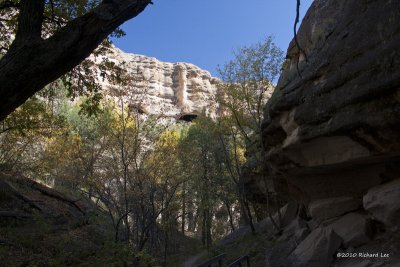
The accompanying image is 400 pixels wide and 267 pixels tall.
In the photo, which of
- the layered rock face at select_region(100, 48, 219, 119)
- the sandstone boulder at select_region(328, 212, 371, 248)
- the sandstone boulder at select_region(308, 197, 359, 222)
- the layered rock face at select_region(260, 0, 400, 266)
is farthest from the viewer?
the layered rock face at select_region(100, 48, 219, 119)

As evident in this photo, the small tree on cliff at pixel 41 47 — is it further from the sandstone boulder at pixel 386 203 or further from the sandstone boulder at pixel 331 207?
the sandstone boulder at pixel 331 207

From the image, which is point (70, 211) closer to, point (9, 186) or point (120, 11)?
point (9, 186)

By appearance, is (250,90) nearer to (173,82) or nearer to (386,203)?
(386,203)

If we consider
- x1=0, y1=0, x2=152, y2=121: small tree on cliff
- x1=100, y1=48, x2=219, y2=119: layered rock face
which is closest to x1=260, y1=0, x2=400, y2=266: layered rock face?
x1=0, y1=0, x2=152, y2=121: small tree on cliff

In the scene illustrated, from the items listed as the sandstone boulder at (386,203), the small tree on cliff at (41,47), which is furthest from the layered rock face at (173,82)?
the small tree on cliff at (41,47)

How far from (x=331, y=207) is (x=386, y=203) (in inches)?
112

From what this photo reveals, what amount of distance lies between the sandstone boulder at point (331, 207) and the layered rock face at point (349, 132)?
29 millimetres

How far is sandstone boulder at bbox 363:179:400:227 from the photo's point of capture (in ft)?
25.3

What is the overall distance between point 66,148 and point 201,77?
2983 inches

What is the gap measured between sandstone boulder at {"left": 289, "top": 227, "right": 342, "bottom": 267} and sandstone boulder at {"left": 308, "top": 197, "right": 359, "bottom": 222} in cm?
96

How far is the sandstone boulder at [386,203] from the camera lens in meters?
7.72

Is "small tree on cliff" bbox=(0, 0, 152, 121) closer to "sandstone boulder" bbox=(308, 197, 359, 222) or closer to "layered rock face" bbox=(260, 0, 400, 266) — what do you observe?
"layered rock face" bbox=(260, 0, 400, 266)

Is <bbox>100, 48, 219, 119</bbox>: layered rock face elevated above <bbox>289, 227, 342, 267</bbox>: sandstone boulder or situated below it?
above

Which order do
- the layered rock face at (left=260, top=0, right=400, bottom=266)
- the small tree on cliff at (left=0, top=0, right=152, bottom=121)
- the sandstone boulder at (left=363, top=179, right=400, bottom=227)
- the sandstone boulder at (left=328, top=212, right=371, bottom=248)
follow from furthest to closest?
the sandstone boulder at (left=328, top=212, right=371, bottom=248), the sandstone boulder at (left=363, top=179, right=400, bottom=227), the layered rock face at (left=260, top=0, right=400, bottom=266), the small tree on cliff at (left=0, top=0, right=152, bottom=121)
